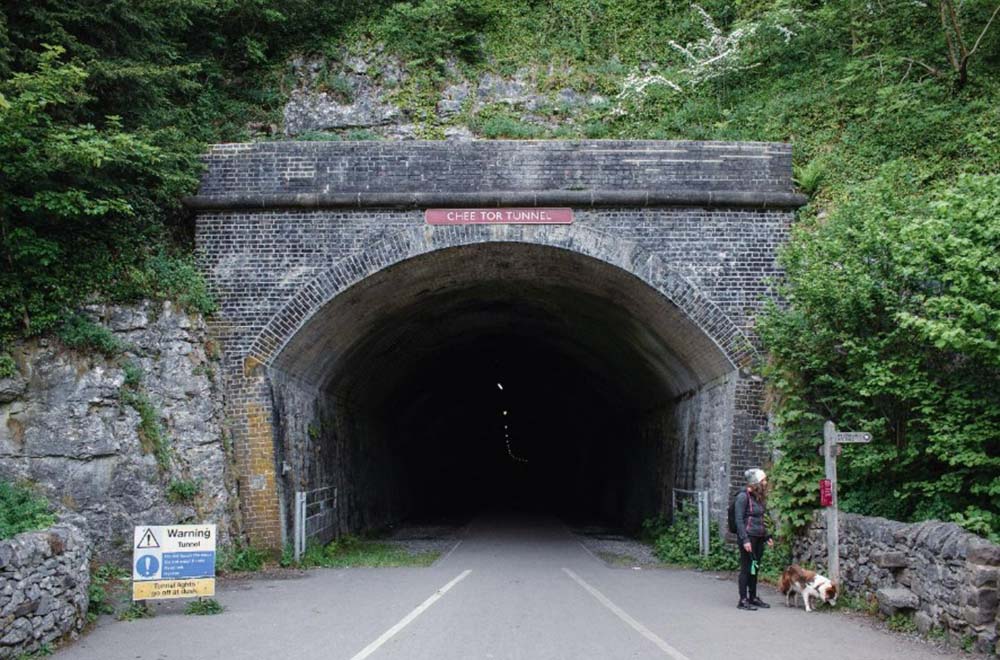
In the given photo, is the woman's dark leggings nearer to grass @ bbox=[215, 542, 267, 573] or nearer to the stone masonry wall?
the stone masonry wall

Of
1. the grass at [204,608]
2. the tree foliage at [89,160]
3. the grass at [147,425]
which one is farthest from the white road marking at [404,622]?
the tree foliage at [89,160]

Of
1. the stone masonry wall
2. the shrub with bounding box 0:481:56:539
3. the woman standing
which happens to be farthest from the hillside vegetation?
the stone masonry wall

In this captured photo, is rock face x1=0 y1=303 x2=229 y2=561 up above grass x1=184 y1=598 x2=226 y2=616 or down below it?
above

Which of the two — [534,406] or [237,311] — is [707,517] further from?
[534,406]

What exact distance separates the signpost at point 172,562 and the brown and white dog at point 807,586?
6.64 meters

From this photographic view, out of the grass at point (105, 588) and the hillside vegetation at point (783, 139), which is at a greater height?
the hillside vegetation at point (783, 139)

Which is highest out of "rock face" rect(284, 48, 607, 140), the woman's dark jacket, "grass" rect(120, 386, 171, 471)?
"rock face" rect(284, 48, 607, 140)

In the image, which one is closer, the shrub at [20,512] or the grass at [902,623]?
the grass at [902,623]

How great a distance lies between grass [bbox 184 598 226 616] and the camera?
9.34 metres

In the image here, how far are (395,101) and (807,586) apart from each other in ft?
49.3

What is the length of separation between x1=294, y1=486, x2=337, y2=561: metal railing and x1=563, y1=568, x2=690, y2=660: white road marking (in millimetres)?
4645

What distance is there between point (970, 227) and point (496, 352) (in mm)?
17134

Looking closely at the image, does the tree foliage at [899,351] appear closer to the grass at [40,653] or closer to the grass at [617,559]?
the grass at [617,559]

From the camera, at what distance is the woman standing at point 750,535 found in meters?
9.62
